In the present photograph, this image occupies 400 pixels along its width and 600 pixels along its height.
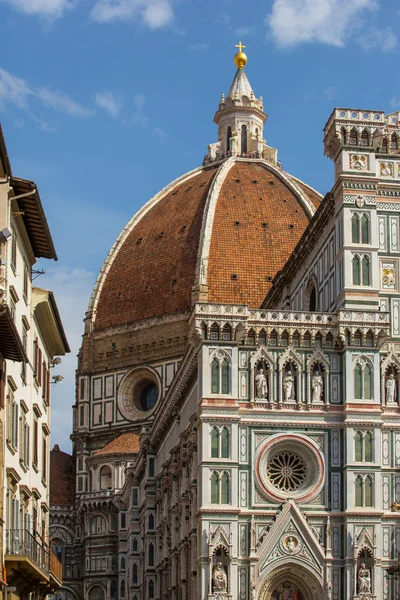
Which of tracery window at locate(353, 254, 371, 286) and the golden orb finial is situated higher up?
the golden orb finial

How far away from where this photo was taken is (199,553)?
4247 cm

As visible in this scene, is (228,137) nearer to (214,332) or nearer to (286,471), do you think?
(214,332)

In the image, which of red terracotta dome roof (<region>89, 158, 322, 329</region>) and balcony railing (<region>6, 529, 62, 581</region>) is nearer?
balcony railing (<region>6, 529, 62, 581</region>)

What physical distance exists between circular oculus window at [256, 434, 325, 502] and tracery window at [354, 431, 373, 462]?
1216 millimetres

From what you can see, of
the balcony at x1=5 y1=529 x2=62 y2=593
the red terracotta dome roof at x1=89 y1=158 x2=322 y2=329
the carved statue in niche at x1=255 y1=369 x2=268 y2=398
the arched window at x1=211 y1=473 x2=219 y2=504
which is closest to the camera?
the balcony at x1=5 y1=529 x2=62 y2=593

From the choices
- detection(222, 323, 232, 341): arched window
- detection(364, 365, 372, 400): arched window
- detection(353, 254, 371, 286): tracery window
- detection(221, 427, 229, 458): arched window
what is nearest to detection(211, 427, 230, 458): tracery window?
detection(221, 427, 229, 458): arched window

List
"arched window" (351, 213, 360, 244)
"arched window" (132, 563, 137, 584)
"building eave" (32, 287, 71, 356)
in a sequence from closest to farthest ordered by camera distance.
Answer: "building eave" (32, 287, 71, 356) → "arched window" (351, 213, 360, 244) → "arched window" (132, 563, 137, 584)

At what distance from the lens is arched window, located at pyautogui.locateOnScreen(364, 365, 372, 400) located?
44.0 metres

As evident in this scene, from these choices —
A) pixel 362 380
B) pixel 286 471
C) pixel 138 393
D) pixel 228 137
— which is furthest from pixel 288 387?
pixel 228 137

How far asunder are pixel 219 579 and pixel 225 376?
257 inches

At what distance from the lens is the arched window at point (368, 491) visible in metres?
43.0

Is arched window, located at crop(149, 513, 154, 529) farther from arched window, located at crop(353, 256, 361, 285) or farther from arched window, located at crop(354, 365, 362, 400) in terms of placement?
arched window, located at crop(353, 256, 361, 285)

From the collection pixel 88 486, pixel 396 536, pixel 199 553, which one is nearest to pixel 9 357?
pixel 199 553

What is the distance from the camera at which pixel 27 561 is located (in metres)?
27.3
